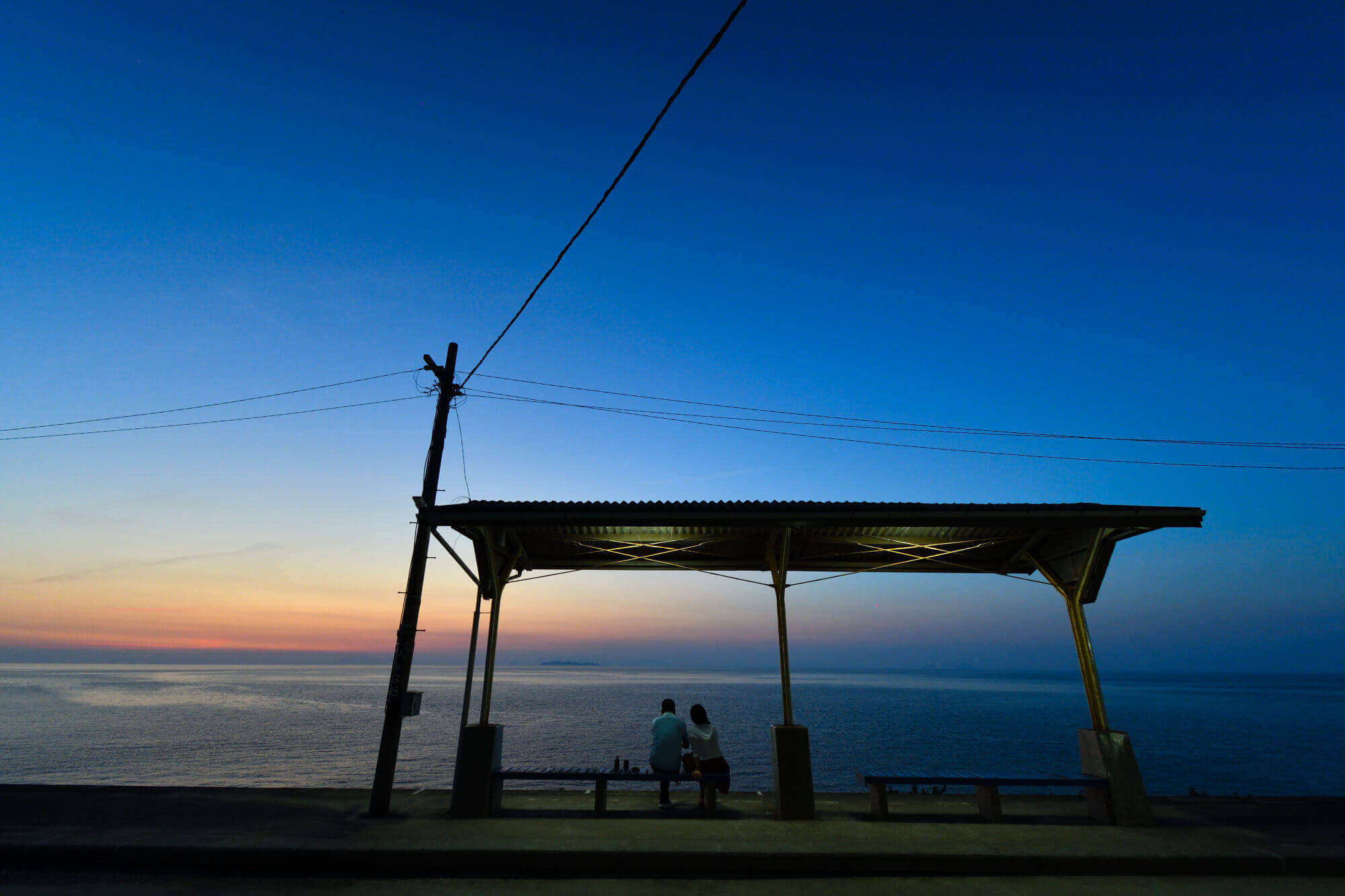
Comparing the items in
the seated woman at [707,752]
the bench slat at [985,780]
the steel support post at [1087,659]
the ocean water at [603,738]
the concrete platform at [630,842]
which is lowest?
the ocean water at [603,738]

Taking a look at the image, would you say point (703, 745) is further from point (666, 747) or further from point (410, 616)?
point (410, 616)

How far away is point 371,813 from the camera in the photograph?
8.47 metres

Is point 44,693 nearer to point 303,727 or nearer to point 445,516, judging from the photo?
point 303,727

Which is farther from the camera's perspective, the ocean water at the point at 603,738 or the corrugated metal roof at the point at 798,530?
the ocean water at the point at 603,738

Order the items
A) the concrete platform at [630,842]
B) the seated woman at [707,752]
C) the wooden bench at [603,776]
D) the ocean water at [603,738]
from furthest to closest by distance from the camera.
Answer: the ocean water at [603,738] < the seated woman at [707,752] < the wooden bench at [603,776] < the concrete platform at [630,842]

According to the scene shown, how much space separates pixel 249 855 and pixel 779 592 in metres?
6.94

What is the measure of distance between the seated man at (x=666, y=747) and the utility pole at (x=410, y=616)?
11.8 ft

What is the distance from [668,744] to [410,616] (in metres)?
4.23

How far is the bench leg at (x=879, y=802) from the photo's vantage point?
852cm

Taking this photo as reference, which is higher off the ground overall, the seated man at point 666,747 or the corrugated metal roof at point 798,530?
the corrugated metal roof at point 798,530

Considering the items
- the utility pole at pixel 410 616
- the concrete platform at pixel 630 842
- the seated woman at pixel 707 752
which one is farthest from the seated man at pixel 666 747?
the utility pole at pixel 410 616

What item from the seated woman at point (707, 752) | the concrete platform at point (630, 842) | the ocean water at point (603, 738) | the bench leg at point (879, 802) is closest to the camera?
the concrete platform at point (630, 842)

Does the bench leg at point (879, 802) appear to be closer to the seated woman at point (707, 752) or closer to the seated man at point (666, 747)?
the seated woman at point (707, 752)

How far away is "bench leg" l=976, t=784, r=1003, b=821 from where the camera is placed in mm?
8617
